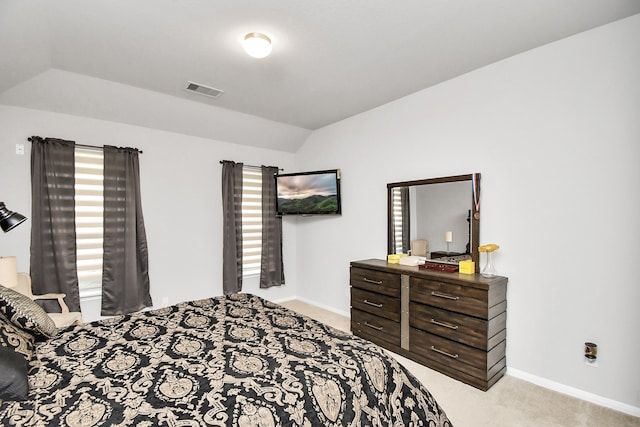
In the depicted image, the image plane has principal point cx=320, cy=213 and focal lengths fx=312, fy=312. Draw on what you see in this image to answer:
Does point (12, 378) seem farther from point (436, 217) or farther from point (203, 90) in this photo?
point (436, 217)

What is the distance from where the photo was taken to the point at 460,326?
8.71 ft

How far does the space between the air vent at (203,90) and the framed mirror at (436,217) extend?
2.24 meters

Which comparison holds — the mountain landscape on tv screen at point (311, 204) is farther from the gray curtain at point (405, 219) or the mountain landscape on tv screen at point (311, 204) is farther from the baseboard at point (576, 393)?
the baseboard at point (576, 393)

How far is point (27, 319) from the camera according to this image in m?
1.81

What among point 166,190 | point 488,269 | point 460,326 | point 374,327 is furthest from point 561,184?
point 166,190

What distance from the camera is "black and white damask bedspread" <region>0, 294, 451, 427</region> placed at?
3.91 ft

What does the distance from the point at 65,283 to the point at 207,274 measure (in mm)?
1563

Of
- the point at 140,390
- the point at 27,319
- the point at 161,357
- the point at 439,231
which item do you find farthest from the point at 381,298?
the point at 27,319

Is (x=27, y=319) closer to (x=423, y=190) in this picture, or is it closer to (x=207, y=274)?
(x=207, y=274)

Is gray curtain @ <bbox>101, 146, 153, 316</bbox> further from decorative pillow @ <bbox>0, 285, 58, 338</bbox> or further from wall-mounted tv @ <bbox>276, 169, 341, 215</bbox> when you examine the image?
wall-mounted tv @ <bbox>276, 169, 341, 215</bbox>

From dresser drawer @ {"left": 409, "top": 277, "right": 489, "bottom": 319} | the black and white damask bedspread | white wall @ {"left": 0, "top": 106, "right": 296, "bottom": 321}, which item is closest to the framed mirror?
dresser drawer @ {"left": 409, "top": 277, "right": 489, "bottom": 319}

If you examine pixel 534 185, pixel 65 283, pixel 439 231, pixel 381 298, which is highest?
pixel 534 185

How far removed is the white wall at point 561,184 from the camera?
87.6 inches

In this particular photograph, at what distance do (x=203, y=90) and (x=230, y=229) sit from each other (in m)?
1.91
